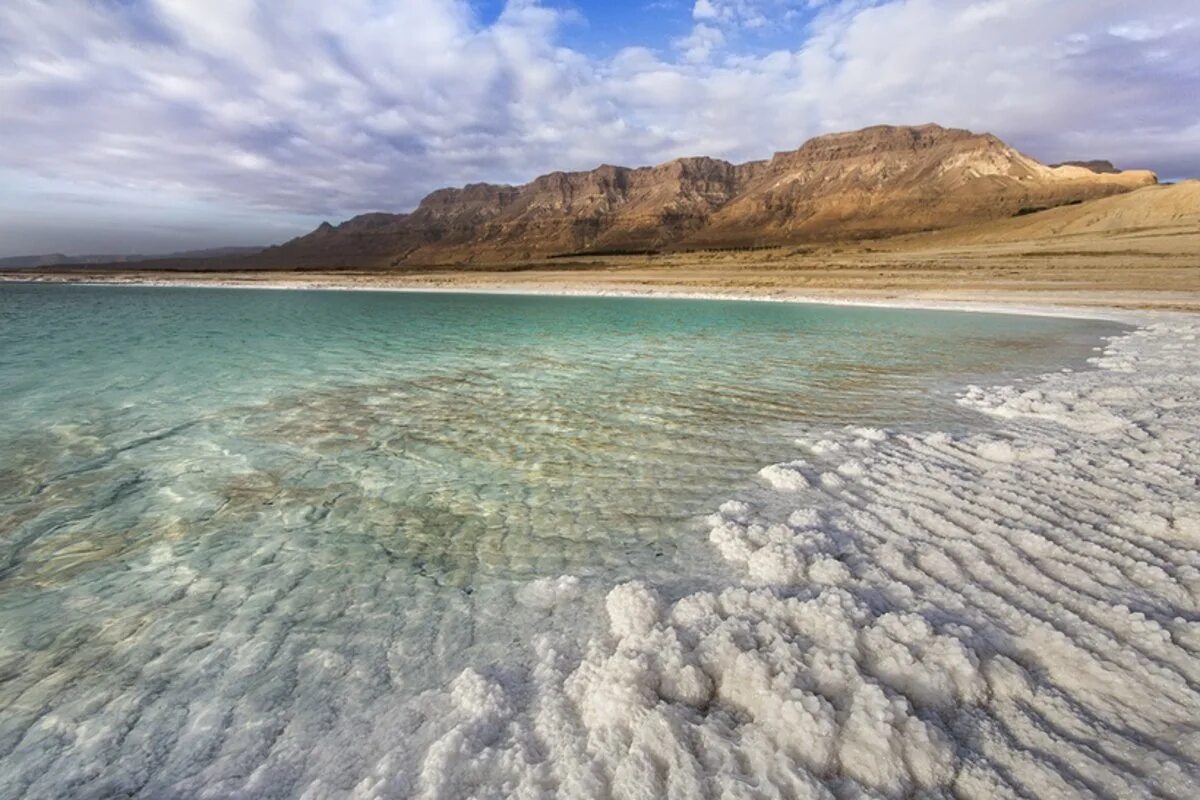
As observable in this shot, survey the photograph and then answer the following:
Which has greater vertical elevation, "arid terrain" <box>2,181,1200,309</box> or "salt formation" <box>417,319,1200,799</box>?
"salt formation" <box>417,319,1200,799</box>

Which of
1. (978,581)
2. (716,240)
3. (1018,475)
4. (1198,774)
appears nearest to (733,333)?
(1018,475)

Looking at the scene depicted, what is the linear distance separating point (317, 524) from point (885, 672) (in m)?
5.24

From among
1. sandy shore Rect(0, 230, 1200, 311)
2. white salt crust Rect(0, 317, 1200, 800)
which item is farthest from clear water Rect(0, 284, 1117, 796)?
sandy shore Rect(0, 230, 1200, 311)

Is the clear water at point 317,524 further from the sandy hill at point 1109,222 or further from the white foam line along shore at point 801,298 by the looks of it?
the sandy hill at point 1109,222

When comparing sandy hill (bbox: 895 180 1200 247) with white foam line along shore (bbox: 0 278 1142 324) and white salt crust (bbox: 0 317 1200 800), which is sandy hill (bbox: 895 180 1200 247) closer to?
white foam line along shore (bbox: 0 278 1142 324)

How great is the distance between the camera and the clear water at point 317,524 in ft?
10.7

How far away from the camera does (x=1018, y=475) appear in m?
6.37

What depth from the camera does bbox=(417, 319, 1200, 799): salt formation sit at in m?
2.65

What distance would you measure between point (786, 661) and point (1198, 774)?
1.82m

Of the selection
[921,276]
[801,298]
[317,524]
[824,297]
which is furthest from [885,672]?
[921,276]

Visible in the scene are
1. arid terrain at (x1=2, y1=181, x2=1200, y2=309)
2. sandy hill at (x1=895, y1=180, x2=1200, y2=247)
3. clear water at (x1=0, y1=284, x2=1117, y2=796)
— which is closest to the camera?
clear water at (x1=0, y1=284, x2=1117, y2=796)

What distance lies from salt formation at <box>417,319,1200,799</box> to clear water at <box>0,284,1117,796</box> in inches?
21.1

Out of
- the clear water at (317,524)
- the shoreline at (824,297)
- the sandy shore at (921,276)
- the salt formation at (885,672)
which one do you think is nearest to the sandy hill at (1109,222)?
the sandy shore at (921,276)

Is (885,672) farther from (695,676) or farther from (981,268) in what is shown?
(981,268)
